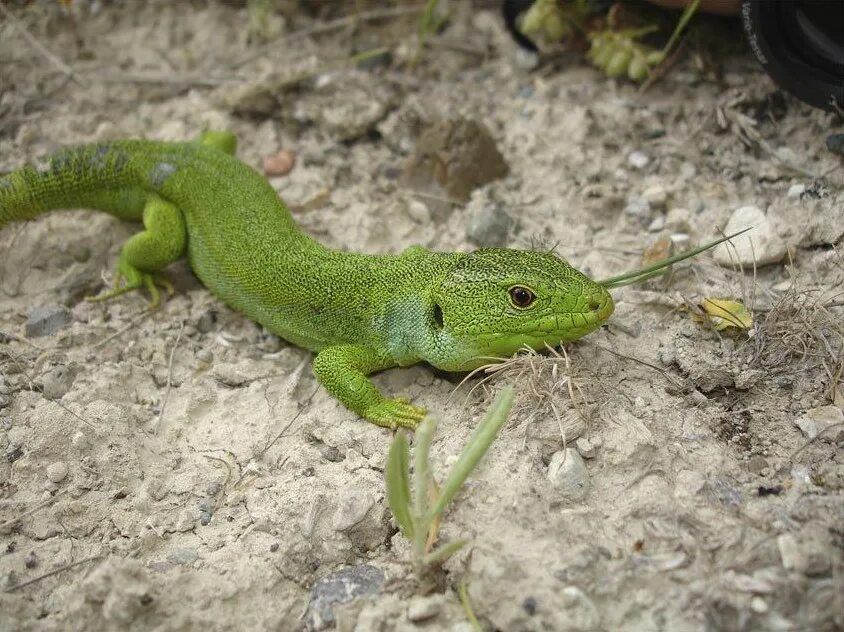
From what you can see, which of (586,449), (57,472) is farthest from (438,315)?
(57,472)

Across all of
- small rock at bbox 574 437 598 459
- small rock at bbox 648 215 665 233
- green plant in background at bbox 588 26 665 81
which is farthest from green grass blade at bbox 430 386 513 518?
green plant in background at bbox 588 26 665 81

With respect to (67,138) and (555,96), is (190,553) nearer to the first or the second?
(67,138)

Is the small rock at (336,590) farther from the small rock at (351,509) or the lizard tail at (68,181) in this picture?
the lizard tail at (68,181)

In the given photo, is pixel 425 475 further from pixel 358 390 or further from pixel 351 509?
pixel 358 390

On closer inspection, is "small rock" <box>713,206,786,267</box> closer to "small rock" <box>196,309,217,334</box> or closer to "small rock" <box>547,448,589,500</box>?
"small rock" <box>547,448,589,500</box>

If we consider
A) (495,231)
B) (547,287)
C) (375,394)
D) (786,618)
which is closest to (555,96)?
(495,231)

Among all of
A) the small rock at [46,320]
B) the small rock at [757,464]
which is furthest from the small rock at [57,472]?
the small rock at [757,464]
